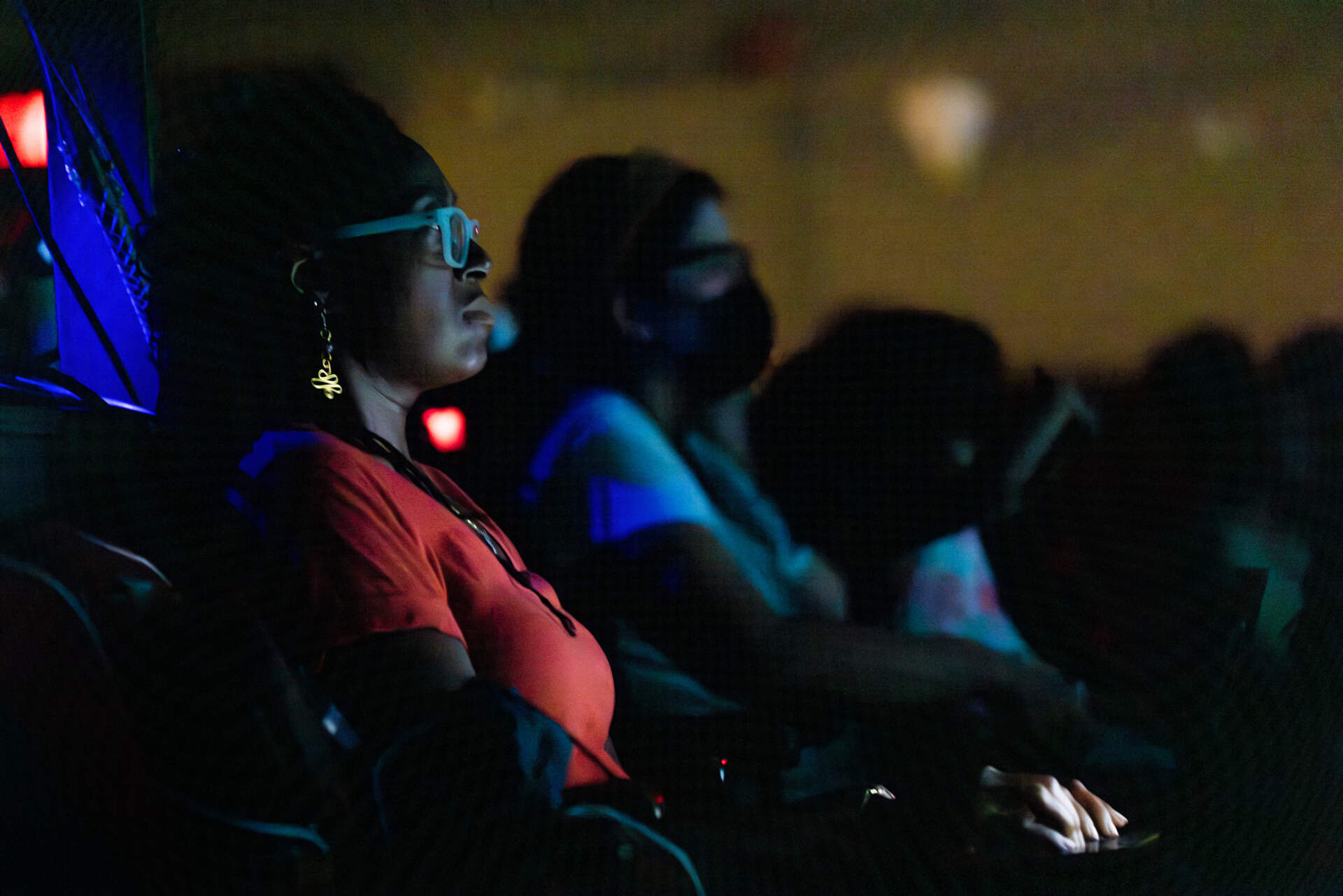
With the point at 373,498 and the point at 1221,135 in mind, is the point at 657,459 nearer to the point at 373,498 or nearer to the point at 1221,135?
the point at 373,498

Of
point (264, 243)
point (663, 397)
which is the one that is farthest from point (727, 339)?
point (264, 243)

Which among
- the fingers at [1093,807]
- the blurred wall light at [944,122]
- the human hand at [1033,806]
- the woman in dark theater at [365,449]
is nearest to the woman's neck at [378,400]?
the woman in dark theater at [365,449]

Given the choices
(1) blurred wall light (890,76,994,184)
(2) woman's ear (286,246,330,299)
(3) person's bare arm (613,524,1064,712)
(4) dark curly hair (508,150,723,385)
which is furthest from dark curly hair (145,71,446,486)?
(1) blurred wall light (890,76,994,184)

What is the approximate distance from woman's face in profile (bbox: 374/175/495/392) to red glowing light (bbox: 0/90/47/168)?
0.46 meters

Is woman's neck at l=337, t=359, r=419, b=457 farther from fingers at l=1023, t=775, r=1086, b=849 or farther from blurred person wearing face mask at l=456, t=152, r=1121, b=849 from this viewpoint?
fingers at l=1023, t=775, r=1086, b=849

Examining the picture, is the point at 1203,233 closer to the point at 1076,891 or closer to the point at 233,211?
the point at 1076,891

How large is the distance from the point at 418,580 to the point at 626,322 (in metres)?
0.37

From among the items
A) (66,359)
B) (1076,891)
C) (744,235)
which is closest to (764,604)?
(744,235)

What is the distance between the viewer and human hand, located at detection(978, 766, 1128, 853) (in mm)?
1208

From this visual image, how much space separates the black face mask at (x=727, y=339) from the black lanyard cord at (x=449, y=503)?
0.94 feet

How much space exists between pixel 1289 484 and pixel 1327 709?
0.30 m

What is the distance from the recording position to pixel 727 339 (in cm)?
116

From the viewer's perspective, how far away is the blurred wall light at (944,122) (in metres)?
1.17

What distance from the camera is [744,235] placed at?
1162 mm
